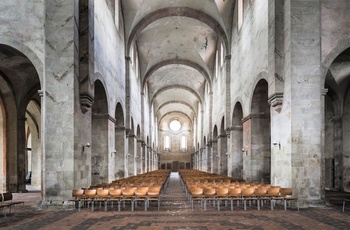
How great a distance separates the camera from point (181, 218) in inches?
398

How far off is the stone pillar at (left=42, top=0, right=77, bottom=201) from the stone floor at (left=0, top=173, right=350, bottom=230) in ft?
3.63

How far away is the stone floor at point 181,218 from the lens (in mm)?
8891

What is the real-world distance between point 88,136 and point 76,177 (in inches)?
93.7

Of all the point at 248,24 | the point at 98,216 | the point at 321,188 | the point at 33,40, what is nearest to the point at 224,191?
the point at 321,188

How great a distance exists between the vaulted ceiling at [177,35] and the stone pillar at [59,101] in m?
12.4

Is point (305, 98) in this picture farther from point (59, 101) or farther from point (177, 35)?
point (177, 35)

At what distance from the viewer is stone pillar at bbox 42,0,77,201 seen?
41.6 ft

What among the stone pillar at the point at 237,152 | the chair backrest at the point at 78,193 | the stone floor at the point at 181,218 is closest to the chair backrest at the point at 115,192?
the stone floor at the point at 181,218

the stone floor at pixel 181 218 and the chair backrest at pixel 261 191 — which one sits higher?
the chair backrest at pixel 261 191

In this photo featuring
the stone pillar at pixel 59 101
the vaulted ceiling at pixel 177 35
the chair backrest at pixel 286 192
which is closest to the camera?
the chair backrest at pixel 286 192

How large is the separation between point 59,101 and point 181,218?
6442 mm

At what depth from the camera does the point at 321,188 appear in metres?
12.5

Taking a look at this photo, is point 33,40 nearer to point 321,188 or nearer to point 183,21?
point 321,188

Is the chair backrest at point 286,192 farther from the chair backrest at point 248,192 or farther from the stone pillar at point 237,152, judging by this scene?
the stone pillar at point 237,152
